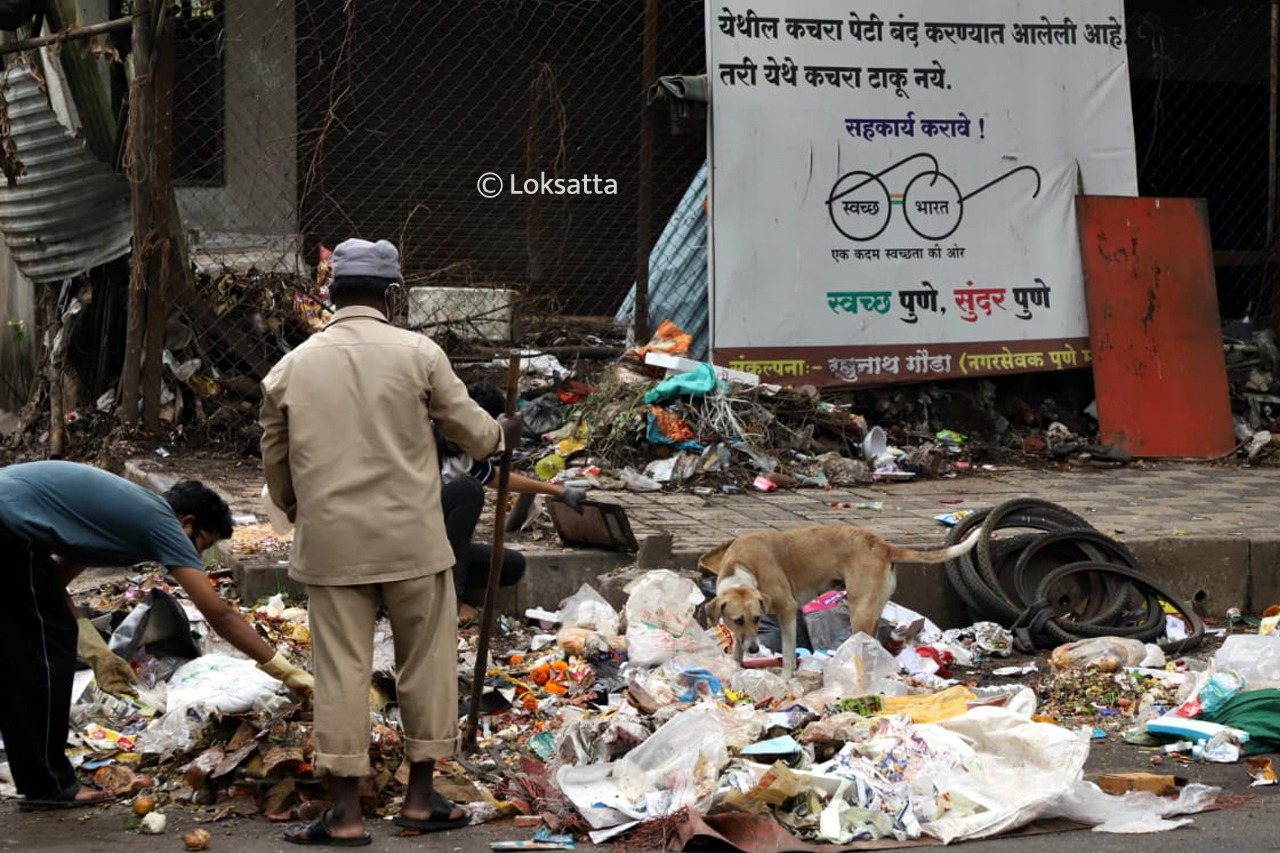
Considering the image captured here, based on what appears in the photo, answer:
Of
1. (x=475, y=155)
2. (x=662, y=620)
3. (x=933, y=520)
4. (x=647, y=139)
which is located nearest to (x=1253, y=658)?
(x=662, y=620)

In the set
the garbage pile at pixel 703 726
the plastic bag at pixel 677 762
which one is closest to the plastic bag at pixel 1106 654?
the garbage pile at pixel 703 726

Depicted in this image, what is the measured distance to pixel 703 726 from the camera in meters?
4.60

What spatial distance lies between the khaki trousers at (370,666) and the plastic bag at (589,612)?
197 cm

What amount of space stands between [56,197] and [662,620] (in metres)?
4.67

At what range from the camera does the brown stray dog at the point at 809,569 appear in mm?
6152

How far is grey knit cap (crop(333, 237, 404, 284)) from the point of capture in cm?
427

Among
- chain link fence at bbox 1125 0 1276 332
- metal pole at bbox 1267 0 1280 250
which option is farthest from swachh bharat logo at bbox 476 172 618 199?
metal pole at bbox 1267 0 1280 250

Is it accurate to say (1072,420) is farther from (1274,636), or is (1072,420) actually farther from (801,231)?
(1274,636)

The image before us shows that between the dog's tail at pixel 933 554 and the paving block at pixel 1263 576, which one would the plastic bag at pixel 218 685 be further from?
the paving block at pixel 1263 576

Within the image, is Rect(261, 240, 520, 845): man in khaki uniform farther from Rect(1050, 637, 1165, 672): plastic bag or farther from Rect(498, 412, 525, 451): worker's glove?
Rect(1050, 637, 1165, 672): plastic bag

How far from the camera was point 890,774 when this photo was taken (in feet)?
14.7

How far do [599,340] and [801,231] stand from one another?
1471mm

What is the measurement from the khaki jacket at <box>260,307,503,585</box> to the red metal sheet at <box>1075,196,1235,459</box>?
22.8ft

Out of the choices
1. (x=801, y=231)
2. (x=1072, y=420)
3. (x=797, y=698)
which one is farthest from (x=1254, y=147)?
(x=797, y=698)
